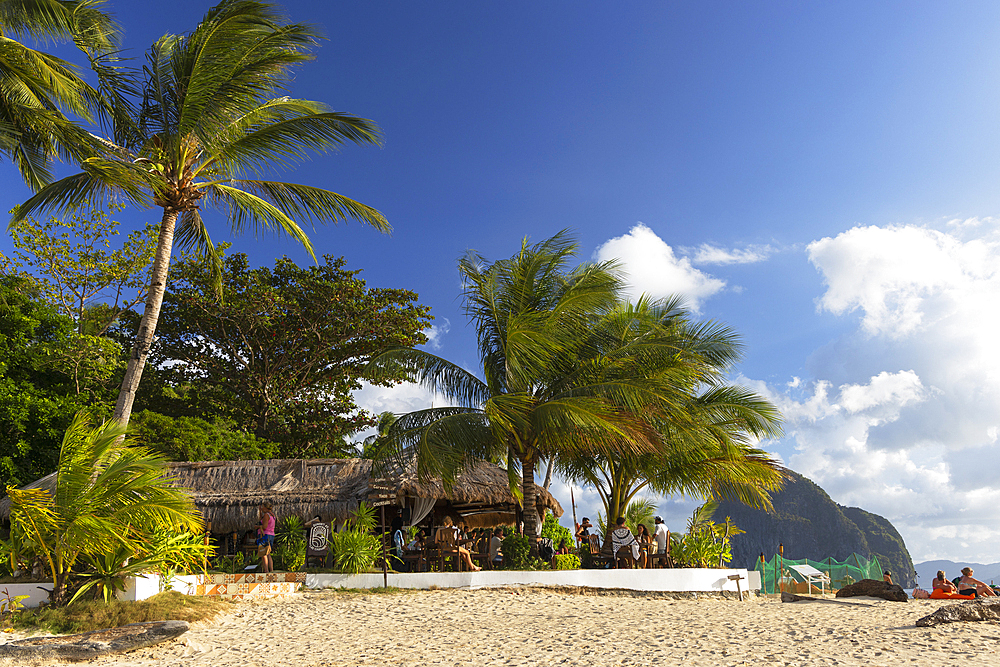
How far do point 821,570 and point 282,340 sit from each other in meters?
16.8

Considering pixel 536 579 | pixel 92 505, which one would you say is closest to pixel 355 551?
pixel 536 579

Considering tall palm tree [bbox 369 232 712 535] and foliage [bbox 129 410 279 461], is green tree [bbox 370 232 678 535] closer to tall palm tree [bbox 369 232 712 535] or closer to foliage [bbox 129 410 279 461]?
tall palm tree [bbox 369 232 712 535]

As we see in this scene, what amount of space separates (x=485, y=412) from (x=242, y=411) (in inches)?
461

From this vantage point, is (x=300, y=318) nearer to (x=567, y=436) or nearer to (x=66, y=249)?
(x=66, y=249)

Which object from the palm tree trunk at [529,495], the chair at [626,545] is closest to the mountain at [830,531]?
the chair at [626,545]

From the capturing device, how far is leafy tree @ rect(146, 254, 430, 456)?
66.2 ft

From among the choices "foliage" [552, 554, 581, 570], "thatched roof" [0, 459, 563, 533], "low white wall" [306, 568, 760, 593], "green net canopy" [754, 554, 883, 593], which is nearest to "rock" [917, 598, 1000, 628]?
"low white wall" [306, 568, 760, 593]

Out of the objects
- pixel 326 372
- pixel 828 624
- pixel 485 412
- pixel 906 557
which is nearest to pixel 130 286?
pixel 326 372

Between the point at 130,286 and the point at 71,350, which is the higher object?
the point at 130,286

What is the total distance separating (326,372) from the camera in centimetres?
2167

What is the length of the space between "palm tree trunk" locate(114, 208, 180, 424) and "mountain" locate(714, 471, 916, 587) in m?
103

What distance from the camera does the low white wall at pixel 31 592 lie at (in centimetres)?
829

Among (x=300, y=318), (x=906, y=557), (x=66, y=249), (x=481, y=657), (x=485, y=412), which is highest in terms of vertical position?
(x=66, y=249)

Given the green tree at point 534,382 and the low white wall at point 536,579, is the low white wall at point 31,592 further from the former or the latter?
the green tree at point 534,382
